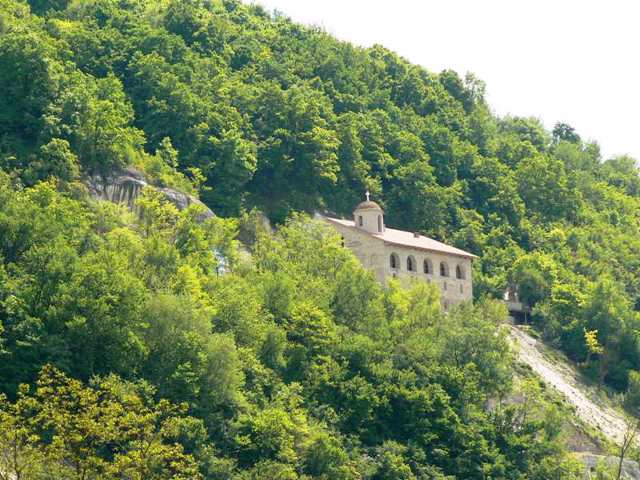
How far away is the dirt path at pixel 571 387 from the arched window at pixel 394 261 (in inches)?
406

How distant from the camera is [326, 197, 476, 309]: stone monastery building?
100938 millimetres

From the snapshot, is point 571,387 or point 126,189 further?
point 571,387

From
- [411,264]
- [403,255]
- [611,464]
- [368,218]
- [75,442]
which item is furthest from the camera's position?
[368,218]

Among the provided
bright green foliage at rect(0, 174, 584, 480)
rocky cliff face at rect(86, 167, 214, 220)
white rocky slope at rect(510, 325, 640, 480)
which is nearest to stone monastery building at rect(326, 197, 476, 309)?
bright green foliage at rect(0, 174, 584, 480)

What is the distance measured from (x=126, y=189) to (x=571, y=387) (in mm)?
35790

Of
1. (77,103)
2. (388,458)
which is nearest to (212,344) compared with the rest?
(388,458)

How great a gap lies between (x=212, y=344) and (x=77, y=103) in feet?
89.3

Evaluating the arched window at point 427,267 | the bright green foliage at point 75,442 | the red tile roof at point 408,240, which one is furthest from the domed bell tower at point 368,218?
the bright green foliage at point 75,442

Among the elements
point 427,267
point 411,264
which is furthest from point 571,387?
point 411,264

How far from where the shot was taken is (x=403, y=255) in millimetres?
102188

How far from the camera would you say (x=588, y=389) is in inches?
4063

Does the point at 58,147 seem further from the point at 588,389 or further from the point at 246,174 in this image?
the point at 588,389

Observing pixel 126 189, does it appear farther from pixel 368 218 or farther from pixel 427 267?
pixel 427 267

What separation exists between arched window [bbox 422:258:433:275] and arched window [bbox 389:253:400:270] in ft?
8.37
